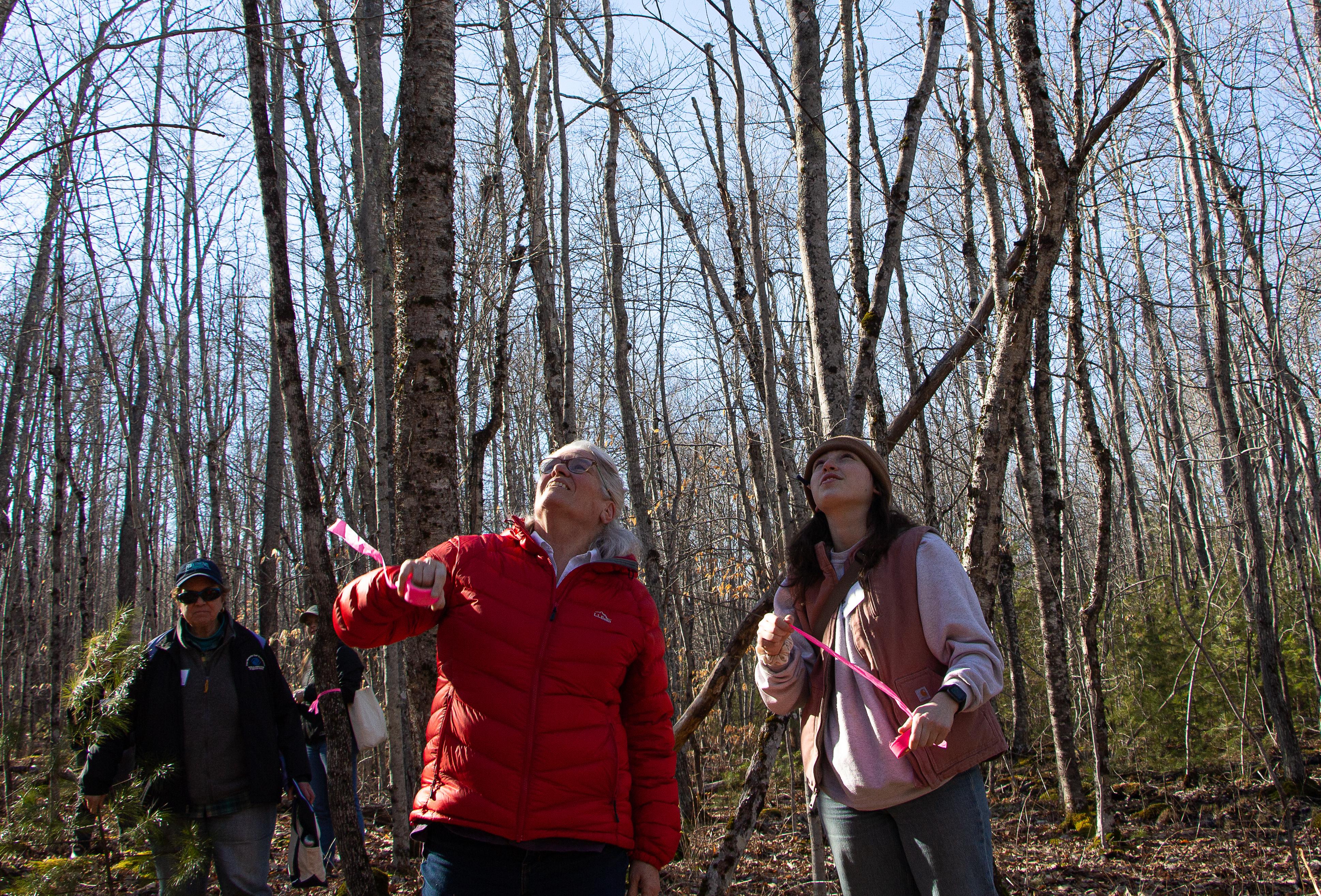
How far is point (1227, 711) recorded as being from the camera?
8367 millimetres

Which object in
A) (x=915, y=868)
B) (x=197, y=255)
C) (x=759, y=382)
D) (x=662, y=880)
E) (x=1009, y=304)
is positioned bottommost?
(x=662, y=880)

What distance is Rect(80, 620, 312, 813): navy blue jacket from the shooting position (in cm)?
310

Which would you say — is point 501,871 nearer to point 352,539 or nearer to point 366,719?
point 352,539

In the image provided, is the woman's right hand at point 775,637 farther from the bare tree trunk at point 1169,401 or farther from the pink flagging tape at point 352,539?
the bare tree trunk at point 1169,401

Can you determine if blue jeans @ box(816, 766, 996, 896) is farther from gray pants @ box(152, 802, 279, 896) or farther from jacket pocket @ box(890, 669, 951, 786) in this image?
gray pants @ box(152, 802, 279, 896)

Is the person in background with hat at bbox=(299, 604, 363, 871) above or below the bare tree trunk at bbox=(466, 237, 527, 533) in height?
below

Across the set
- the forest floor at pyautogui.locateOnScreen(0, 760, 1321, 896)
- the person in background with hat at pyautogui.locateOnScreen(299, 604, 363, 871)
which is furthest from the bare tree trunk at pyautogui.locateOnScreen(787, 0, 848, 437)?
the person in background with hat at pyautogui.locateOnScreen(299, 604, 363, 871)

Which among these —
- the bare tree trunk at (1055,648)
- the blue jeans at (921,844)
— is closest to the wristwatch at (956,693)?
the blue jeans at (921,844)

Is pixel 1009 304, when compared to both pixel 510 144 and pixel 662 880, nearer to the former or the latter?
pixel 662 880

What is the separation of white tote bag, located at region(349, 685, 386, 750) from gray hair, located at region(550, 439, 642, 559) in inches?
126

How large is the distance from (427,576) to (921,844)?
1410 millimetres

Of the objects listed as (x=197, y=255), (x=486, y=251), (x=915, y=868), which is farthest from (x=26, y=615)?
(x=915, y=868)

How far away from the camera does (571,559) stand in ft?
7.43

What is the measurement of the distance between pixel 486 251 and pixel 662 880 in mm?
5589
